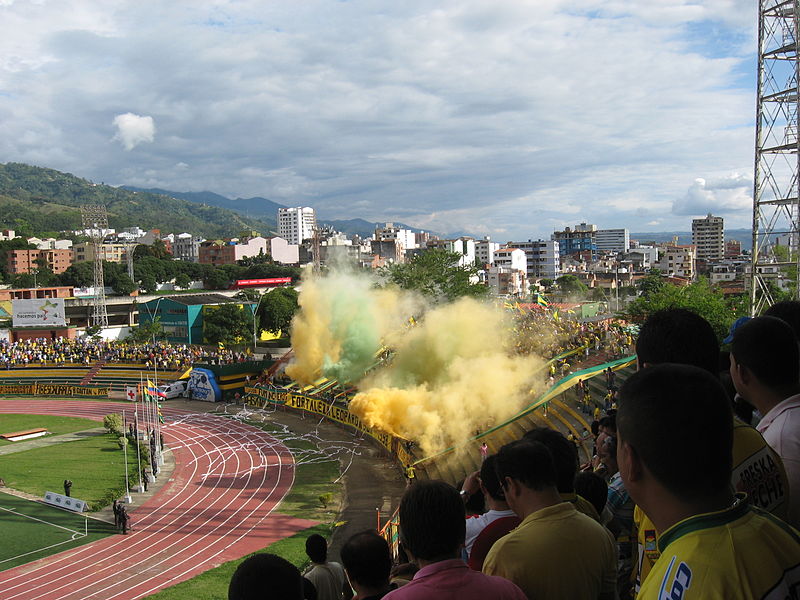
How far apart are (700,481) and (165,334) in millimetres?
60558

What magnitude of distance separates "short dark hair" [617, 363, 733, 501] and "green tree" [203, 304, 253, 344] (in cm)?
5333

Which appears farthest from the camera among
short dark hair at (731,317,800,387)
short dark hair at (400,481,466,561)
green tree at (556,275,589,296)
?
green tree at (556,275,589,296)

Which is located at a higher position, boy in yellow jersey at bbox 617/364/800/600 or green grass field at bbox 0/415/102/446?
boy in yellow jersey at bbox 617/364/800/600

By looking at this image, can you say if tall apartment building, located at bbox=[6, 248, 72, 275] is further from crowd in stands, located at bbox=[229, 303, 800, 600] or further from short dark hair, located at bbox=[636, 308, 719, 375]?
short dark hair, located at bbox=[636, 308, 719, 375]

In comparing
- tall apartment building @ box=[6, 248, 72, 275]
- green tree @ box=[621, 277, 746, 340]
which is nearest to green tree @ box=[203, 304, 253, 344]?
green tree @ box=[621, 277, 746, 340]

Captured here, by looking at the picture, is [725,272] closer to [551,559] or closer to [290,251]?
[290,251]

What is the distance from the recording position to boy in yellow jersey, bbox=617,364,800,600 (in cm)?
182

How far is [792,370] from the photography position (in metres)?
3.38

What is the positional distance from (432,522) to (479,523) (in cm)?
137

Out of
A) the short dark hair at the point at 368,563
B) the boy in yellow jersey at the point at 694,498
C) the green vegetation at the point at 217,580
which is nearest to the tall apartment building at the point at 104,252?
the green vegetation at the point at 217,580

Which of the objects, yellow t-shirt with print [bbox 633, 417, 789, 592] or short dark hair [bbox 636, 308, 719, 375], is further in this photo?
short dark hair [bbox 636, 308, 719, 375]

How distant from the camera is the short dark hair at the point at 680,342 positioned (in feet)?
11.5

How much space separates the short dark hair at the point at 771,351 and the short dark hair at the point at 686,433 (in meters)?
1.51

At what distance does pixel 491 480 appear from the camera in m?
4.36
